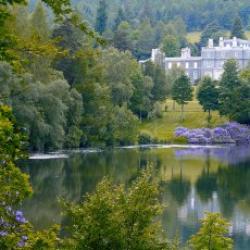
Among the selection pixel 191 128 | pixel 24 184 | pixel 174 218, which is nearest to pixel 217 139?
pixel 191 128

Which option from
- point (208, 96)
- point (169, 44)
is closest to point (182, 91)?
point (208, 96)

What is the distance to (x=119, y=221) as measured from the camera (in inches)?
488

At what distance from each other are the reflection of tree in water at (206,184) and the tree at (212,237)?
860 inches

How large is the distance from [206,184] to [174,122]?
Result: 50.7m

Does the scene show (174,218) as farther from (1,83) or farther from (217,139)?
(217,139)

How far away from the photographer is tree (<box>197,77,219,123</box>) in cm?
9469

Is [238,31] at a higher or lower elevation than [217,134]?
higher

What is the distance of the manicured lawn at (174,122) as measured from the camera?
289 ft

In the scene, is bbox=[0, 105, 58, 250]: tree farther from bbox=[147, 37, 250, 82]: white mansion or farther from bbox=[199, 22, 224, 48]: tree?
bbox=[199, 22, 224, 48]: tree

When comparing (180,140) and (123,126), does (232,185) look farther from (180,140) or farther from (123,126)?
(180,140)

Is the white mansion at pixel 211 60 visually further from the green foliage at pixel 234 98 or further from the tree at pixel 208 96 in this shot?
the green foliage at pixel 234 98

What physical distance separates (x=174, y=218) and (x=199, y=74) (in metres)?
126

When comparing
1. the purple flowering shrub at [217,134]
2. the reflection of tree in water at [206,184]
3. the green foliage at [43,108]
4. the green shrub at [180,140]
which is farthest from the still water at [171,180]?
the purple flowering shrub at [217,134]

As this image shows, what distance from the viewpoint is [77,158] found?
182 ft
